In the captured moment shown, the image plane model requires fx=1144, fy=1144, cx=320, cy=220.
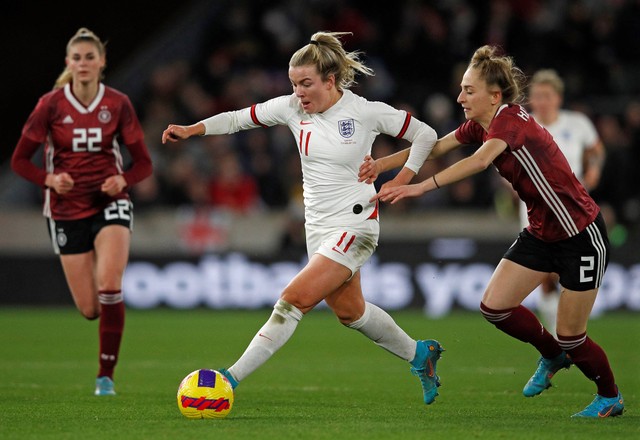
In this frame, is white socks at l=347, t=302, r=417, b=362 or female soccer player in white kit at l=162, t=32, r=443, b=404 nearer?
female soccer player in white kit at l=162, t=32, r=443, b=404

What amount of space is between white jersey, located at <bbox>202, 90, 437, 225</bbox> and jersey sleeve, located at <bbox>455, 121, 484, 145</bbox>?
181 mm

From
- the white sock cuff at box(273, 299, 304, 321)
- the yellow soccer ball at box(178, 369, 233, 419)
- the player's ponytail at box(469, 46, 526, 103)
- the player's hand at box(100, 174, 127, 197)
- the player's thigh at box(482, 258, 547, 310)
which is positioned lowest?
the yellow soccer ball at box(178, 369, 233, 419)

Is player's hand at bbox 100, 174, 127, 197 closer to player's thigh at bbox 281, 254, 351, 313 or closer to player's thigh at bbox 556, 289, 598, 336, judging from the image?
player's thigh at bbox 281, 254, 351, 313

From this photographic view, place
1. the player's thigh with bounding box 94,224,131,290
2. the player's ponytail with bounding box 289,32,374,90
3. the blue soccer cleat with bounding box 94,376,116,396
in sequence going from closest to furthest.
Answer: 1. the player's ponytail with bounding box 289,32,374,90
2. the blue soccer cleat with bounding box 94,376,116,396
3. the player's thigh with bounding box 94,224,131,290

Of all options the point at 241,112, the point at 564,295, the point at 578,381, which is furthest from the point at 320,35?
the point at 578,381

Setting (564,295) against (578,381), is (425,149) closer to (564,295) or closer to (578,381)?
(564,295)

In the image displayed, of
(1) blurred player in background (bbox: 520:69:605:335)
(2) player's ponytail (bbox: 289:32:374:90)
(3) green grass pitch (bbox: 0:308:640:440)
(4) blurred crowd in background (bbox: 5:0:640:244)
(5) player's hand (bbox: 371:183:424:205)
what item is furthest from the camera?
(4) blurred crowd in background (bbox: 5:0:640:244)

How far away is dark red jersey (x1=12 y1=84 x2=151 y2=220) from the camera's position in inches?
329

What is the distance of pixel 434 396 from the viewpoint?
24.2 ft

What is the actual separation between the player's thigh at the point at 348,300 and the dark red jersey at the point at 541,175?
1201 mm

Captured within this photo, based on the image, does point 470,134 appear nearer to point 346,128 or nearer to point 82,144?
point 346,128

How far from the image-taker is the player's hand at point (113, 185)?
8211mm

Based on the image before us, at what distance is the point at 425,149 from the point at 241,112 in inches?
46.9

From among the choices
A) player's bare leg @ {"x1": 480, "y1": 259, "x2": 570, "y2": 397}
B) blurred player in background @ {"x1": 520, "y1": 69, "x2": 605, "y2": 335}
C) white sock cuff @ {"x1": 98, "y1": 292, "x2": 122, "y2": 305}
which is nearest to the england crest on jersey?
player's bare leg @ {"x1": 480, "y1": 259, "x2": 570, "y2": 397}
